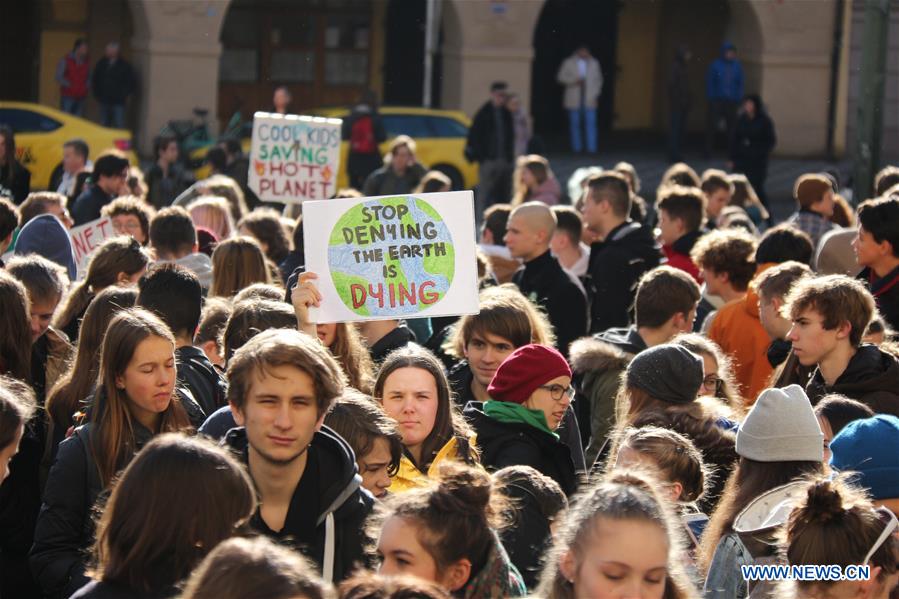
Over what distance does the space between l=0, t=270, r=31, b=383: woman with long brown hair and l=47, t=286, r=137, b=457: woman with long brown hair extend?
189 mm

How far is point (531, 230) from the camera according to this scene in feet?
28.2

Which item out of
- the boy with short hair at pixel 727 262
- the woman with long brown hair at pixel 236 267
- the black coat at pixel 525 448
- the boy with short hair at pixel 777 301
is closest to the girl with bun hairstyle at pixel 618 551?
the black coat at pixel 525 448

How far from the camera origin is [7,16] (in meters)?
27.1

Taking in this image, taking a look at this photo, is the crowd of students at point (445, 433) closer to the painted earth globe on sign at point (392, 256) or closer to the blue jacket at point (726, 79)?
the painted earth globe on sign at point (392, 256)

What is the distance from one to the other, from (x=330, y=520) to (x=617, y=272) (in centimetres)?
517

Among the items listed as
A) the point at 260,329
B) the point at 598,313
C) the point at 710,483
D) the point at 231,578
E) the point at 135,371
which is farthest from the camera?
the point at 598,313

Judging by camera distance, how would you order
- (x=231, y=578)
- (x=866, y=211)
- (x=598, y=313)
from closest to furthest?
(x=231, y=578) → (x=866, y=211) → (x=598, y=313)

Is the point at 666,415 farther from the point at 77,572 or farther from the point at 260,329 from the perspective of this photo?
the point at 77,572

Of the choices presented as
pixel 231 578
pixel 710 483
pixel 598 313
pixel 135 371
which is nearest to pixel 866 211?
pixel 598 313

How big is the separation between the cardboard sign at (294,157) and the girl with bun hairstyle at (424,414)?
6.76 meters

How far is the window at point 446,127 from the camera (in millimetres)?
22703

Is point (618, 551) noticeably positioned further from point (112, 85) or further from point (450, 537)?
point (112, 85)

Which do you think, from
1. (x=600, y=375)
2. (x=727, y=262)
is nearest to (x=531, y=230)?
(x=727, y=262)

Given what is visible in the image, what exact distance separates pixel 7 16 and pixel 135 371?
78.0 feet
